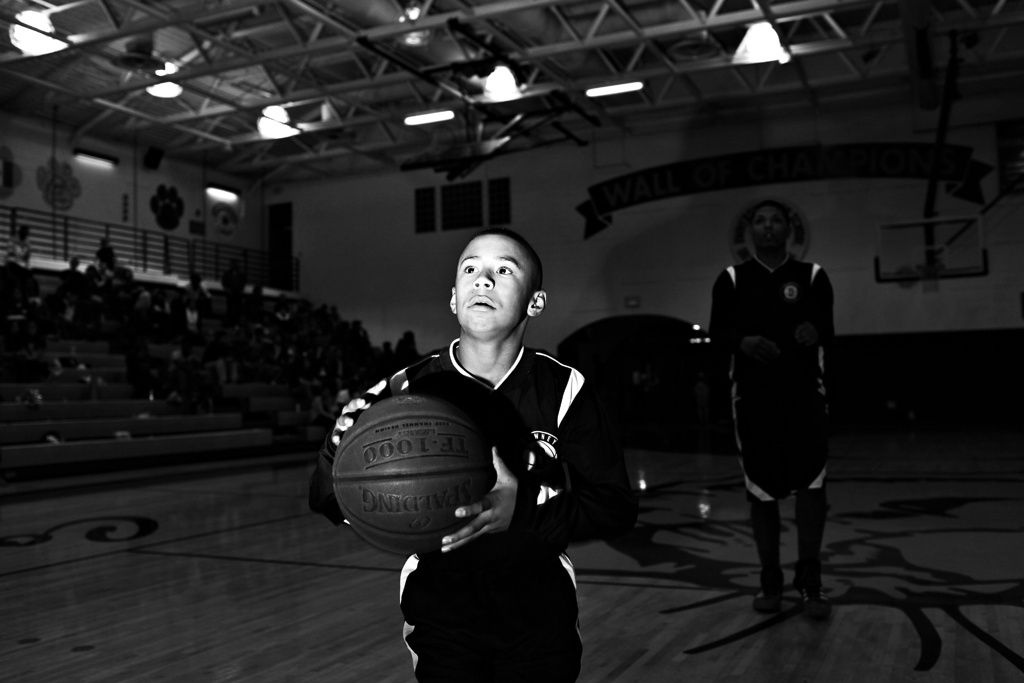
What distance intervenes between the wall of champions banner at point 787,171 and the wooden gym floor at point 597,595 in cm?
918

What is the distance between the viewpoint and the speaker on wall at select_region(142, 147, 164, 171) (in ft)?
59.2

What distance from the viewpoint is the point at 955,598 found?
352 centimetres

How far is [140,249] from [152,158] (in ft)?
6.17

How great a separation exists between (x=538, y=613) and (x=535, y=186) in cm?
1663

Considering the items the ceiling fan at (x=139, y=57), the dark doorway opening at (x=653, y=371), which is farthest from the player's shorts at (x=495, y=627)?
the dark doorway opening at (x=653, y=371)

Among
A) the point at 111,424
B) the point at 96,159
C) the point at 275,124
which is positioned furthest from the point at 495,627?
the point at 96,159

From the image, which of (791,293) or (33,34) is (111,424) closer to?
(33,34)

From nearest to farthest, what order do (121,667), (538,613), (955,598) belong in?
(538,613)
(121,667)
(955,598)

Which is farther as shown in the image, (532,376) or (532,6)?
(532,6)

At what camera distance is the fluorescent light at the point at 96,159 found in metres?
16.8

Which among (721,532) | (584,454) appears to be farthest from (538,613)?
(721,532)

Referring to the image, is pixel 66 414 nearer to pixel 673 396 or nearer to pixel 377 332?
pixel 377 332

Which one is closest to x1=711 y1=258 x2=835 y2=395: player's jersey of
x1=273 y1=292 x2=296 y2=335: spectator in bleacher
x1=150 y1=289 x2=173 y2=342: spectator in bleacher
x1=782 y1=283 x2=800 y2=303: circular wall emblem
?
x1=782 y1=283 x2=800 y2=303: circular wall emblem

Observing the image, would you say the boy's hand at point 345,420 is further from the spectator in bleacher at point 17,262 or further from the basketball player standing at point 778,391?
the spectator in bleacher at point 17,262
